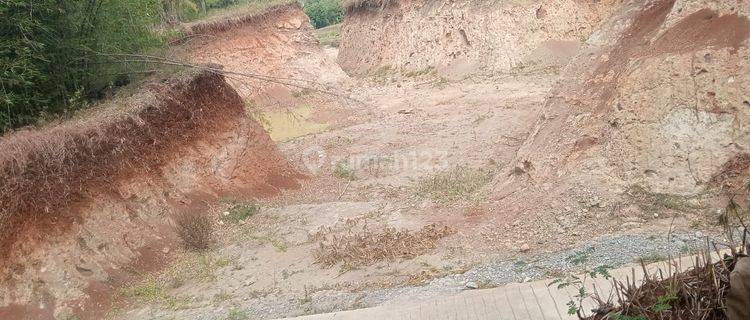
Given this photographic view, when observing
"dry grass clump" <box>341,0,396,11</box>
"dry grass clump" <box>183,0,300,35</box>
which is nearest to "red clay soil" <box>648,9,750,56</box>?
"dry grass clump" <box>183,0,300,35</box>

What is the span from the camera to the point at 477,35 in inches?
860

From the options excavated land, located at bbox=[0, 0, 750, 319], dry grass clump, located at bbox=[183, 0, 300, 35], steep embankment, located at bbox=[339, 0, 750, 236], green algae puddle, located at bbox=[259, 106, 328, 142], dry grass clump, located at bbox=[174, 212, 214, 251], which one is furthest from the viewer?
dry grass clump, located at bbox=[183, 0, 300, 35]

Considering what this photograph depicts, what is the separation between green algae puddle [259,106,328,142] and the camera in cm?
1758

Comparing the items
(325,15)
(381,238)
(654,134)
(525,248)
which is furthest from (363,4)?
(325,15)

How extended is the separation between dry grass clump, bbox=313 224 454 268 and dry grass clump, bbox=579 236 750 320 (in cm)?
418

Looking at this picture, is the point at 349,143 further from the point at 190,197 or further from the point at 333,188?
the point at 190,197

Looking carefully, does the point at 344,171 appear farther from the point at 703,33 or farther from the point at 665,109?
the point at 703,33

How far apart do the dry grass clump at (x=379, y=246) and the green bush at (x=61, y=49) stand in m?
4.38

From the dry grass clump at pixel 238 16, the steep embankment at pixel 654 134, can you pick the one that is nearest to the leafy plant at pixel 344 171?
the steep embankment at pixel 654 134

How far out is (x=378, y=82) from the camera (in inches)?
914

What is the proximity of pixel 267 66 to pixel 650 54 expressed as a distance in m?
17.3

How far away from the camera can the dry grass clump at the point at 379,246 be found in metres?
7.29

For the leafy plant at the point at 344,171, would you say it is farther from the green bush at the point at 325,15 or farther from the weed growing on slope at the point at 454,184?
the green bush at the point at 325,15

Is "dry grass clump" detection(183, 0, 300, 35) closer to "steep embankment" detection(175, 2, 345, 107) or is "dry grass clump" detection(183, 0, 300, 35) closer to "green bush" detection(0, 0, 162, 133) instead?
"steep embankment" detection(175, 2, 345, 107)
